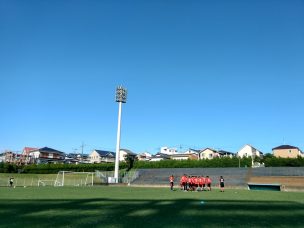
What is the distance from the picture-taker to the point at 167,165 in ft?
269

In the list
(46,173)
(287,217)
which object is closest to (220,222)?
(287,217)

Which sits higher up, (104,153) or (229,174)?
(104,153)

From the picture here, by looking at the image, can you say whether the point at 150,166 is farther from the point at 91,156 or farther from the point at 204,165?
the point at 91,156

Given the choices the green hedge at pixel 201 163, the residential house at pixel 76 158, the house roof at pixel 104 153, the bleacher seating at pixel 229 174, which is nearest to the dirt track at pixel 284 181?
the bleacher seating at pixel 229 174

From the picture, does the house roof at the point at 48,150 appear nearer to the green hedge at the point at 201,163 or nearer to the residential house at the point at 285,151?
the green hedge at the point at 201,163

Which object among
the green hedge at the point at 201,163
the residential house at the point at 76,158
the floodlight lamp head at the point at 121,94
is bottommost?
the green hedge at the point at 201,163

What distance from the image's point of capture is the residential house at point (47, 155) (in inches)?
5905

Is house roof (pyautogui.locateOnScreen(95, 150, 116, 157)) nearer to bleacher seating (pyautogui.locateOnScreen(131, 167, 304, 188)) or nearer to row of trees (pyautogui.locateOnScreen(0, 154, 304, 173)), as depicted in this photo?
row of trees (pyautogui.locateOnScreen(0, 154, 304, 173))

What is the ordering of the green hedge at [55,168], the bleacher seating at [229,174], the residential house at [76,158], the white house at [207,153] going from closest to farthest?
the bleacher seating at [229,174] < the green hedge at [55,168] < the white house at [207,153] < the residential house at [76,158]

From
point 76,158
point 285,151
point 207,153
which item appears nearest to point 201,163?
point 285,151

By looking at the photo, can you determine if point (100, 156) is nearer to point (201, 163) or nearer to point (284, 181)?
point (201, 163)

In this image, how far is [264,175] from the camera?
188 feet

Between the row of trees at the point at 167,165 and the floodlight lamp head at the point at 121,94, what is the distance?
2066 centimetres

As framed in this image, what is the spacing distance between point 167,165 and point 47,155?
287 feet
